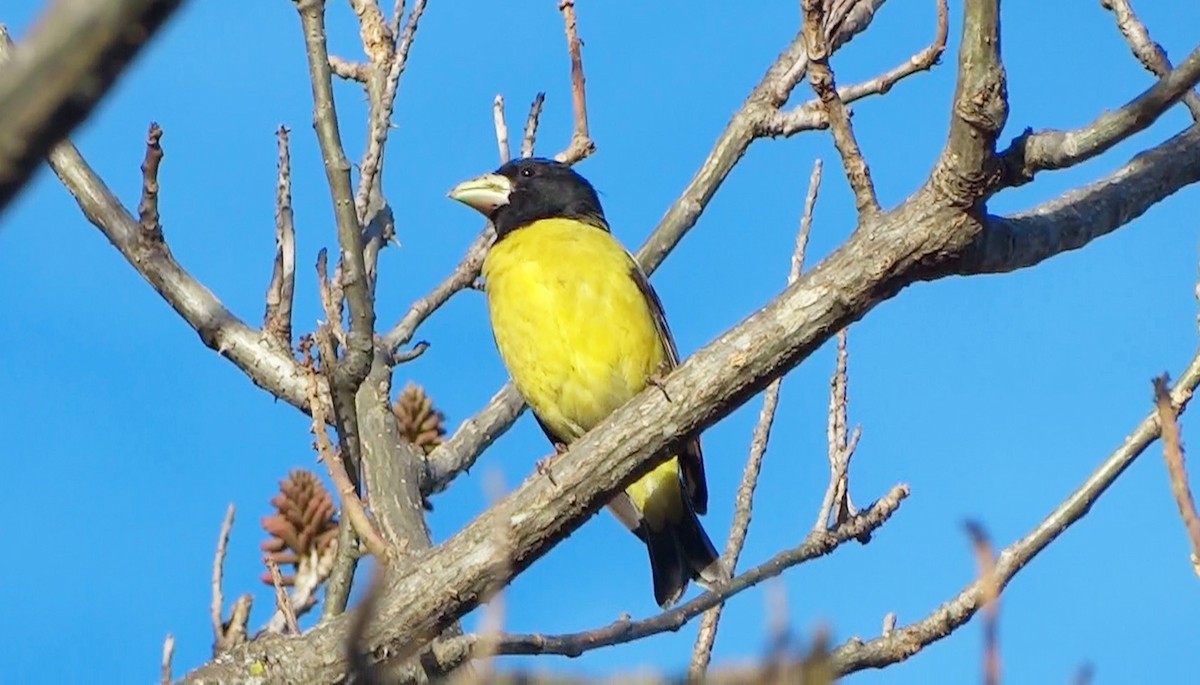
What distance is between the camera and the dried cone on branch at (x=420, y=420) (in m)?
6.16

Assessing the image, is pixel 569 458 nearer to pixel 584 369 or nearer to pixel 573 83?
pixel 573 83

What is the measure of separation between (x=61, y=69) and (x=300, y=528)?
4.42m

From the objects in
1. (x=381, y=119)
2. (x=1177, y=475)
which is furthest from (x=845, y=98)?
(x=1177, y=475)

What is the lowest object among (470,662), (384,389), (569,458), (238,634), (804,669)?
(804,669)

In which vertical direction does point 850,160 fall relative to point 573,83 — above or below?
below

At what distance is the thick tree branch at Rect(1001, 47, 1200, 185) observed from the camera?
2.76 meters

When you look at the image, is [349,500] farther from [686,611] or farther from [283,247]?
[283,247]

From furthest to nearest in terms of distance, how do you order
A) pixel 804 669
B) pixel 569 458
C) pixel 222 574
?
pixel 222 574 → pixel 569 458 → pixel 804 669

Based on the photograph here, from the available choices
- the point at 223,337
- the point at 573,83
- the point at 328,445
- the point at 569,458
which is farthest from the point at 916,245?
the point at 223,337

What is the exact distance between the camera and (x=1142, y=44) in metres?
4.06

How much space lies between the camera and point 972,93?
10.1ft

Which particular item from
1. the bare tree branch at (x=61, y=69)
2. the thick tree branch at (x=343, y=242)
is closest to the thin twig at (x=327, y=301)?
the thick tree branch at (x=343, y=242)

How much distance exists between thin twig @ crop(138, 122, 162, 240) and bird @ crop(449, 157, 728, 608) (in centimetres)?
142

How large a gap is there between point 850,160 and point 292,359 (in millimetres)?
2484
